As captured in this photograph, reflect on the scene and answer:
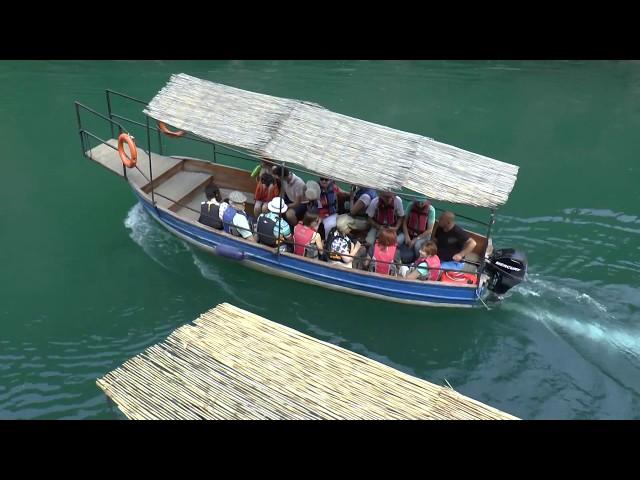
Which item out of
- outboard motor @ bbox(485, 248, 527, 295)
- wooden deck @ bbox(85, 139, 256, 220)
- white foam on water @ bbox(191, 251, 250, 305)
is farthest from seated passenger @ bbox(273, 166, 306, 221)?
outboard motor @ bbox(485, 248, 527, 295)

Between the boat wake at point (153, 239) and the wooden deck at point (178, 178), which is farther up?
the wooden deck at point (178, 178)

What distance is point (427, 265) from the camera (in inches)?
424

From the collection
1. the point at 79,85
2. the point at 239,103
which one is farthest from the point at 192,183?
the point at 79,85

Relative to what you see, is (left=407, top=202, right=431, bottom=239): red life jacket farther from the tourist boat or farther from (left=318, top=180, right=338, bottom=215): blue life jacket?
(left=318, top=180, right=338, bottom=215): blue life jacket

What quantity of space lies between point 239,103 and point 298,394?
613cm

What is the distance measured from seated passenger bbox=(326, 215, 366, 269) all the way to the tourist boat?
0.27 metres

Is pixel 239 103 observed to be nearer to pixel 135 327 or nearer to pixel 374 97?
pixel 135 327

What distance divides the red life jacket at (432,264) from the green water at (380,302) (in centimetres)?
81

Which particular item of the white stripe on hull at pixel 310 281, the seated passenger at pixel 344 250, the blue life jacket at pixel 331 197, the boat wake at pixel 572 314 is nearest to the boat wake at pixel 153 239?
the white stripe on hull at pixel 310 281

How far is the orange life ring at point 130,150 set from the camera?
12.0 m

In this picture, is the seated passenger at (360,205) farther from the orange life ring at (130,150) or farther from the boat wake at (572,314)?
the orange life ring at (130,150)

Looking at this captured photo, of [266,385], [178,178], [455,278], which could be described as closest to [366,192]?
[455,278]

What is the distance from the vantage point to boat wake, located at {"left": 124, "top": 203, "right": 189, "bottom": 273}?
12.6 m

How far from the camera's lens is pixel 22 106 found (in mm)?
18219
